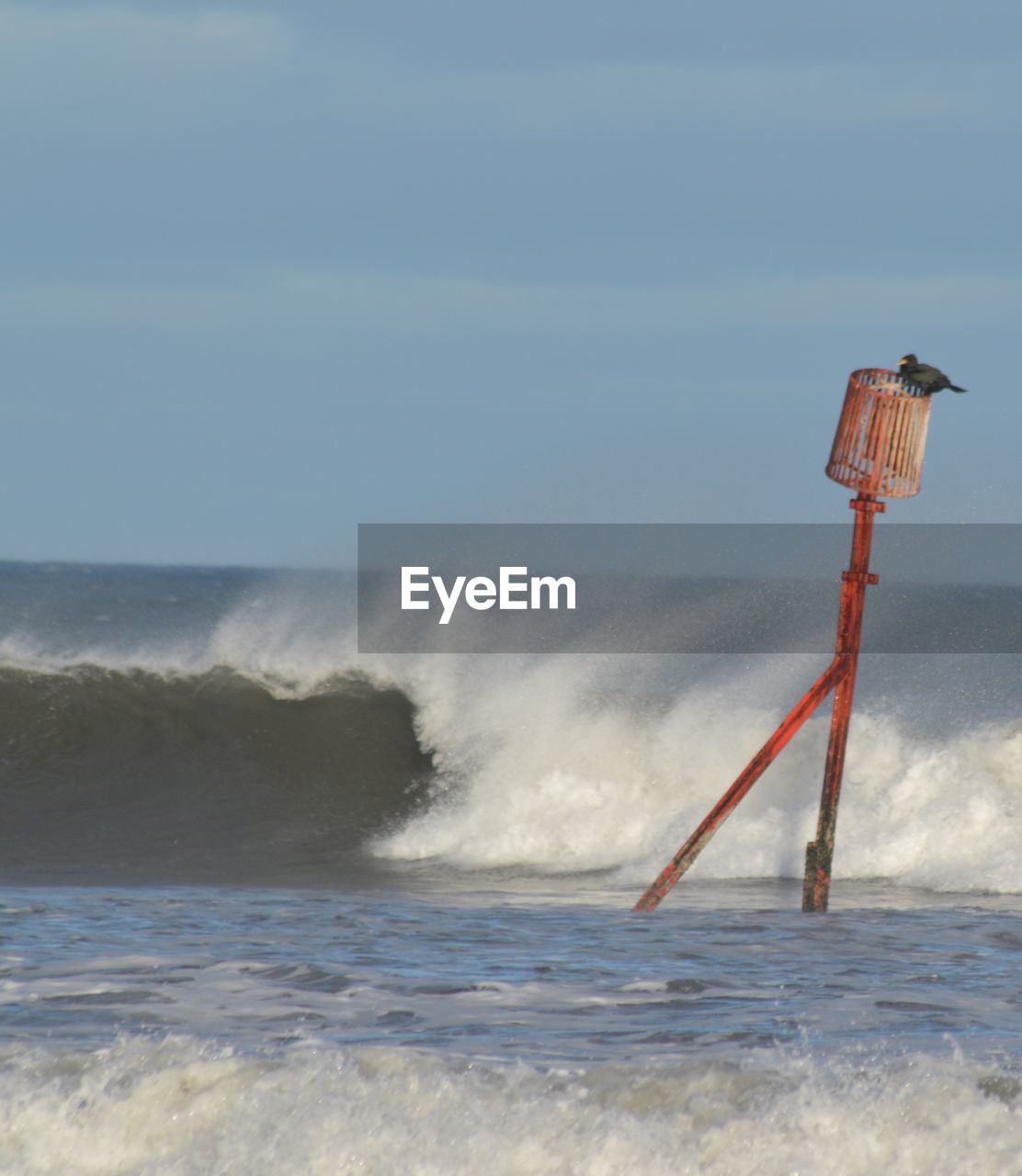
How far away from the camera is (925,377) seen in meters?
8.38

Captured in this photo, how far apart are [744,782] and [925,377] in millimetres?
2506

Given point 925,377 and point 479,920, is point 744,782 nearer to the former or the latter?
point 479,920

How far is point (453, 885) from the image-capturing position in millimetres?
10797

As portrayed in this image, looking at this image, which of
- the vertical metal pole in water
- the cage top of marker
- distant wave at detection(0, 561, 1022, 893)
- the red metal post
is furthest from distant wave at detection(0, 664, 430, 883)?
the cage top of marker

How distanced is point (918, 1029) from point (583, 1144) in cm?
184

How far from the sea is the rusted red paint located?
2.06 feet

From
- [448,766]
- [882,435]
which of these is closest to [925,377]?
[882,435]

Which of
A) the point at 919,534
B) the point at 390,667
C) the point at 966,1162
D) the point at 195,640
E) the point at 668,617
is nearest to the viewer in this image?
the point at 966,1162

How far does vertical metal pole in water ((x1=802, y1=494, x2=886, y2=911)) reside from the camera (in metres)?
8.66

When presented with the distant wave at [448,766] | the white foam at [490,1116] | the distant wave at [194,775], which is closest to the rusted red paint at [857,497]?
the distant wave at [448,766]

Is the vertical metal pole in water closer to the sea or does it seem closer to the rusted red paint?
the rusted red paint

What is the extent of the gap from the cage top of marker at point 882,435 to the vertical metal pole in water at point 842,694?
141mm

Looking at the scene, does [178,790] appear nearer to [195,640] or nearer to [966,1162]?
[195,640]

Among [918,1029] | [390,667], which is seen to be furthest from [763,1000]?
[390,667]
